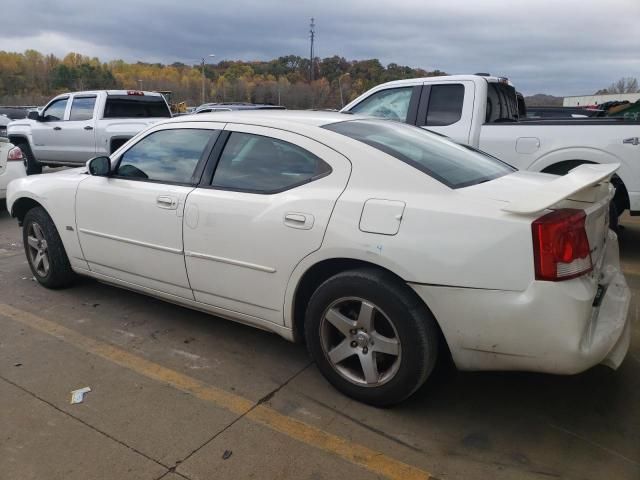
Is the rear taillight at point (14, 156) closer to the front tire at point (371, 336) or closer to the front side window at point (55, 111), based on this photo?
the front side window at point (55, 111)

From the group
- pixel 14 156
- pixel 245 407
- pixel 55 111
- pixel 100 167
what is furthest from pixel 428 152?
pixel 55 111

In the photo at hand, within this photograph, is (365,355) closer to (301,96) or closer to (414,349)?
(414,349)

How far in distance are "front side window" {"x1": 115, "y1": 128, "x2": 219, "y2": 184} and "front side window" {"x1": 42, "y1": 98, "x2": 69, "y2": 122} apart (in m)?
8.24

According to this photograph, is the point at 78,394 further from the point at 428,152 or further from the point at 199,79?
the point at 199,79

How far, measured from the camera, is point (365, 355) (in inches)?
110

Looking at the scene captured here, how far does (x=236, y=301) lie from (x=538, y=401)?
5.98ft

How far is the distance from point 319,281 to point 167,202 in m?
1.19

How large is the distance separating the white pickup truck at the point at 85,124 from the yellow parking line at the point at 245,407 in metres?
7.04

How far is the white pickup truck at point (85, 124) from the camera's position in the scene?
1029 centimetres

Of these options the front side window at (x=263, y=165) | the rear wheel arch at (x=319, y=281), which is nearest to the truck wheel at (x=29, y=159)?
the front side window at (x=263, y=165)

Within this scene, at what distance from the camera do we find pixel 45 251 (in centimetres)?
451

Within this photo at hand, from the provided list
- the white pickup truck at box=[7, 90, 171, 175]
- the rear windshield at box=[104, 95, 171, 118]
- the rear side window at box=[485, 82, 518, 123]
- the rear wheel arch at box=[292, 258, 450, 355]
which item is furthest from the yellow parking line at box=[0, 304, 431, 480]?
the rear windshield at box=[104, 95, 171, 118]

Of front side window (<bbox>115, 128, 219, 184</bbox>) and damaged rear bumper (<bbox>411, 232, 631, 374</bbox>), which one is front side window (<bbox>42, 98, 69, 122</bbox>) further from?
damaged rear bumper (<bbox>411, 232, 631, 374</bbox>)

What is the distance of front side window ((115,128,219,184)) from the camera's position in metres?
3.53
